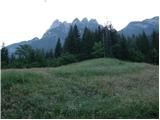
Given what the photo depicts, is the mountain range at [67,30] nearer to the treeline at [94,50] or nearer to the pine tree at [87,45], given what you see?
the pine tree at [87,45]

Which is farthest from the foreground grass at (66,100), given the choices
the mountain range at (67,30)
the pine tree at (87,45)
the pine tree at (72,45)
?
the mountain range at (67,30)

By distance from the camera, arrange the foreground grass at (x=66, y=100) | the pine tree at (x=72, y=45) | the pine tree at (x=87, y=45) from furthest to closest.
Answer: the pine tree at (x=72, y=45)
the pine tree at (x=87, y=45)
the foreground grass at (x=66, y=100)

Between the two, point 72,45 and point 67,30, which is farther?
point 67,30

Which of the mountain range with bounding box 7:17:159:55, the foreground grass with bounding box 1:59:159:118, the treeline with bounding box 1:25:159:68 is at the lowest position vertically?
the foreground grass with bounding box 1:59:159:118

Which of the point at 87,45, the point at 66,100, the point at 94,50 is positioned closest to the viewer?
the point at 66,100

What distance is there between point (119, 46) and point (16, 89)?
153ft

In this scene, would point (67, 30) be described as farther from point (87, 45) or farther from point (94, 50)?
point (94, 50)

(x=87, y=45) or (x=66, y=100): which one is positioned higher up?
(x=87, y=45)

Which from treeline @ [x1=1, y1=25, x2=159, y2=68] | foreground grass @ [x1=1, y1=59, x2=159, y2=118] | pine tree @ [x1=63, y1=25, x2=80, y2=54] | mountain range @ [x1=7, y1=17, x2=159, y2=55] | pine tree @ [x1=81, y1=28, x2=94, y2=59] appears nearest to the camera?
foreground grass @ [x1=1, y1=59, x2=159, y2=118]

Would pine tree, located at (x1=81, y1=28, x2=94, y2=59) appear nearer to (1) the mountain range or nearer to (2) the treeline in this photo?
(2) the treeline

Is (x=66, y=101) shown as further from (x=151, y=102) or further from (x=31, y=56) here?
(x=31, y=56)

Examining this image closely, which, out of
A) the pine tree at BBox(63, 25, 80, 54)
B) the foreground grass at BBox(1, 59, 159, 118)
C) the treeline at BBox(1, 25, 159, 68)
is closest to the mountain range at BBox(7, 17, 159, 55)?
the treeline at BBox(1, 25, 159, 68)

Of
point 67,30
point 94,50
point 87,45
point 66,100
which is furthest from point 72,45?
point 67,30

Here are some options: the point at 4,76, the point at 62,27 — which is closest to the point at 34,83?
the point at 4,76
